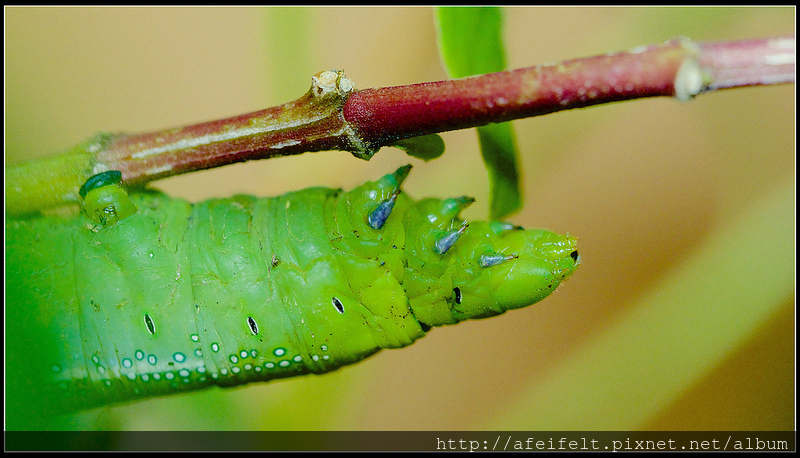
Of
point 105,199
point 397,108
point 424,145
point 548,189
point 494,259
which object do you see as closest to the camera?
point 397,108

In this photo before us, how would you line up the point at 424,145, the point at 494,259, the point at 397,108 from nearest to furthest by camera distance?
the point at 397,108, the point at 424,145, the point at 494,259


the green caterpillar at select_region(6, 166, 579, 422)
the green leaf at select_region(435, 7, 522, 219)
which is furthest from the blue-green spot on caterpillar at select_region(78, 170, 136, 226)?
the green leaf at select_region(435, 7, 522, 219)

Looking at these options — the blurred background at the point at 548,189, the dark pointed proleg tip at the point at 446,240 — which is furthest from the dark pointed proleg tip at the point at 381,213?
the blurred background at the point at 548,189

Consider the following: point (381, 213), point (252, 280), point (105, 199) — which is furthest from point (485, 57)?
point (105, 199)

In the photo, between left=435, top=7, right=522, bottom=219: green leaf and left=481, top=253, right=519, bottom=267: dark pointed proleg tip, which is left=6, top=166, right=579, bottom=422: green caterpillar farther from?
left=435, top=7, right=522, bottom=219: green leaf

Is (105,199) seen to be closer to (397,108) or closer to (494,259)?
(397,108)

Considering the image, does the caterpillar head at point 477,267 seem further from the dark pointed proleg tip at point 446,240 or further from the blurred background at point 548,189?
the blurred background at point 548,189
